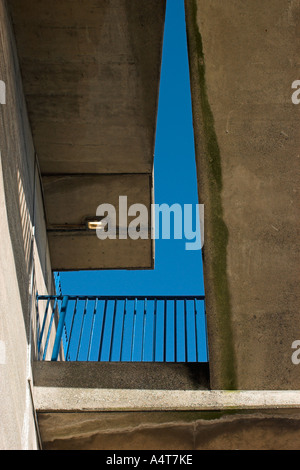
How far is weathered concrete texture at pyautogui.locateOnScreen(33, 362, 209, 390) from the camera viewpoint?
7.31 m

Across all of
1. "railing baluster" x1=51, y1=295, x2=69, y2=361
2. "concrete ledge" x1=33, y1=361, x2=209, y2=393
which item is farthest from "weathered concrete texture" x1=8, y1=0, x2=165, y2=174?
"concrete ledge" x1=33, y1=361, x2=209, y2=393

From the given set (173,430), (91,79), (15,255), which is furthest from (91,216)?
(173,430)

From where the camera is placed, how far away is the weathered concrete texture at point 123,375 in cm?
731

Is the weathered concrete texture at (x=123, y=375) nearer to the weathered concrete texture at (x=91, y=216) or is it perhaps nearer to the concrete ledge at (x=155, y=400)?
the concrete ledge at (x=155, y=400)

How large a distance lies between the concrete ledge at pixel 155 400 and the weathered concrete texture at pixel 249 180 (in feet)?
0.48

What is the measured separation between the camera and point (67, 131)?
975cm

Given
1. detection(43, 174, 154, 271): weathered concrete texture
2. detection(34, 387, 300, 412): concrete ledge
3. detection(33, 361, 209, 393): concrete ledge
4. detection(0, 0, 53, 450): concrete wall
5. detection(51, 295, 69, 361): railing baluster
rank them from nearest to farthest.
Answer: detection(0, 0, 53, 450): concrete wall, detection(34, 387, 300, 412): concrete ledge, detection(33, 361, 209, 393): concrete ledge, detection(51, 295, 69, 361): railing baluster, detection(43, 174, 154, 271): weathered concrete texture

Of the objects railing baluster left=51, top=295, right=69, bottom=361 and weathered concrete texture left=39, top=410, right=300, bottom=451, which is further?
railing baluster left=51, top=295, right=69, bottom=361

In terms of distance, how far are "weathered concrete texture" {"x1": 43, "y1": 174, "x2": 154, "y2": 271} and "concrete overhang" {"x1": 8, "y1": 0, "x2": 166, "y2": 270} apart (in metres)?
0.02

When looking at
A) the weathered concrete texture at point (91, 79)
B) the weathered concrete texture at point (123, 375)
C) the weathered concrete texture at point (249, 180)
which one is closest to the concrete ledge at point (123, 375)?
the weathered concrete texture at point (123, 375)

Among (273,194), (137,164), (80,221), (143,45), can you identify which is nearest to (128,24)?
(143,45)

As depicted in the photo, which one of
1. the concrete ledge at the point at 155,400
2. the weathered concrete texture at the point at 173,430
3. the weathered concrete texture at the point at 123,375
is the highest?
the weathered concrete texture at the point at 123,375

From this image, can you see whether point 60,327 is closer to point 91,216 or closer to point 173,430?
point 173,430

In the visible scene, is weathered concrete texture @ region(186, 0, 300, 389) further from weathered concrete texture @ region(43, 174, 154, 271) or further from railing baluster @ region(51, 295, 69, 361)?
weathered concrete texture @ region(43, 174, 154, 271)
